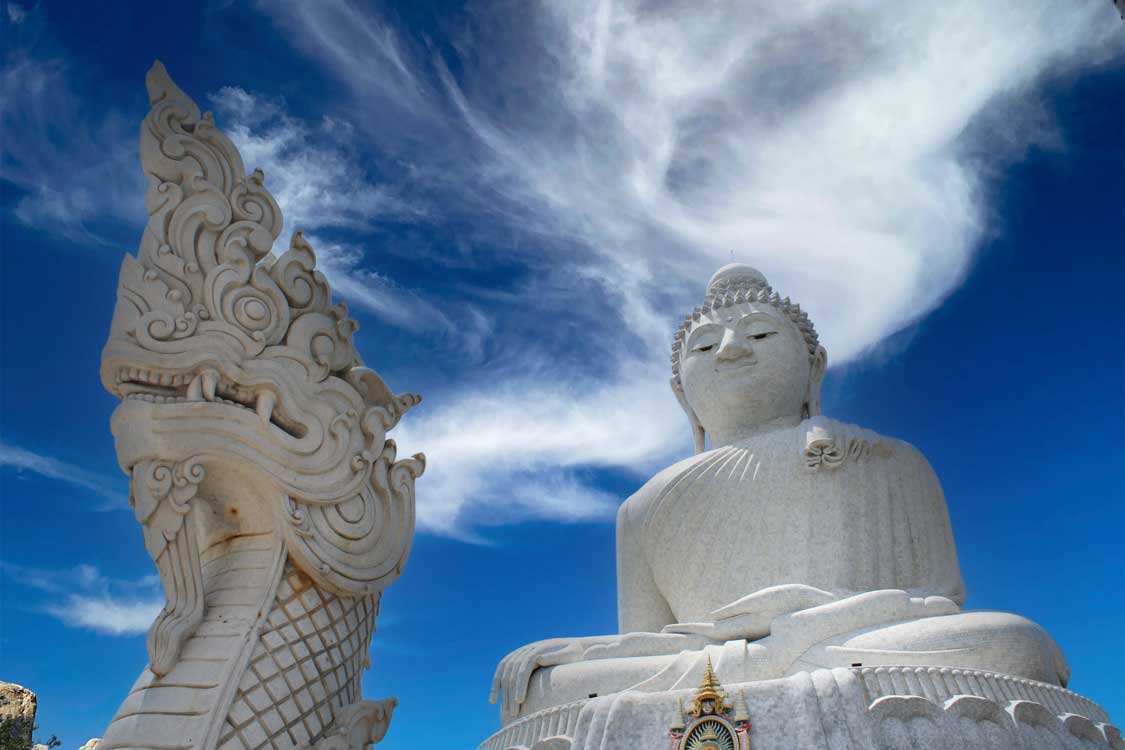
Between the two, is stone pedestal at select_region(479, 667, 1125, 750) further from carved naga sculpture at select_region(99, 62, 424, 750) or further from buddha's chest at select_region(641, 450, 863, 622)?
buddha's chest at select_region(641, 450, 863, 622)

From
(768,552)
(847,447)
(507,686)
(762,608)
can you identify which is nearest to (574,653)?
(507,686)

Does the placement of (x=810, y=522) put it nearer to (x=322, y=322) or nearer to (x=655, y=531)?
(x=655, y=531)

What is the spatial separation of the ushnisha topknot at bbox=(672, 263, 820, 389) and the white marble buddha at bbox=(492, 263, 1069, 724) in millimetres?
15

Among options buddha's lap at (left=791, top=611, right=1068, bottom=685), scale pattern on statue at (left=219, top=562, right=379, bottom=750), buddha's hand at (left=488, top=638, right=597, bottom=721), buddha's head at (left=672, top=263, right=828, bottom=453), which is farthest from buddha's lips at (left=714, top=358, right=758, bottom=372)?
scale pattern on statue at (left=219, top=562, right=379, bottom=750)

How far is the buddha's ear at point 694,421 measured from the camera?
296 inches

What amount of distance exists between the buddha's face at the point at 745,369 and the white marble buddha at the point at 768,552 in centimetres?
1

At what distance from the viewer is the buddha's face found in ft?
23.2

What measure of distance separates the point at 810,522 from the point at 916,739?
7.25 feet

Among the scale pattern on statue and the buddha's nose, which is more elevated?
the buddha's nose

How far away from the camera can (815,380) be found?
24.5 ft

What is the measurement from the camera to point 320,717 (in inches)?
197

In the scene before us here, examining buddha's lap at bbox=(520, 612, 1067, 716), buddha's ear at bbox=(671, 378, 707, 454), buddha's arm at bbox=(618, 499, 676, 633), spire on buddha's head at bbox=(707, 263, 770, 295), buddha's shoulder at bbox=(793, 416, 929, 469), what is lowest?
buddha's lap at bbox=(520, 612, 1067, 716)

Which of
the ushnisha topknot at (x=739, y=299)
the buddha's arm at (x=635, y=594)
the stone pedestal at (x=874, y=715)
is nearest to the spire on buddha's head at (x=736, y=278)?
the ushnisha topknot at (x=739, y=299)

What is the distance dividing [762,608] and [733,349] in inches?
95.6
